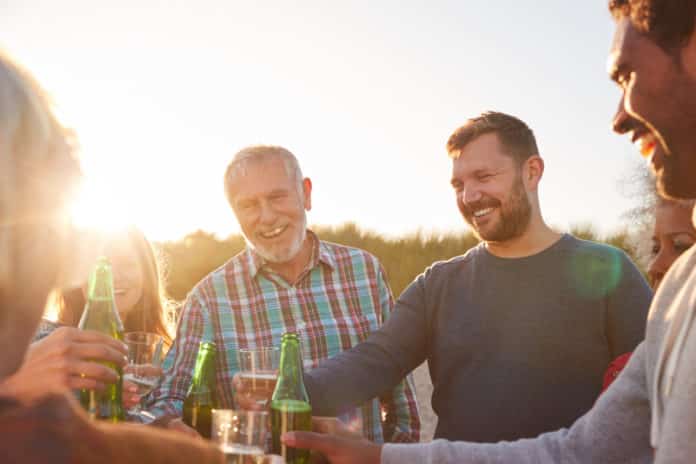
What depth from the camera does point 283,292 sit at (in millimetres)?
3713

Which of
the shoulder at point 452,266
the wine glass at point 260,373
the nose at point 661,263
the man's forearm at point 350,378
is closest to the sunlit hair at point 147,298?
the man's forearm at point 350,378

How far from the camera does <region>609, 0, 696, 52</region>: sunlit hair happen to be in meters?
1.48

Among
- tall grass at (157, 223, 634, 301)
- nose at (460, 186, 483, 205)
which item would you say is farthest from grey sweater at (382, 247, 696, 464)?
tall grass at (157, 223, 634, 301)

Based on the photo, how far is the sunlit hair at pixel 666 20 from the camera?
4.85 ft

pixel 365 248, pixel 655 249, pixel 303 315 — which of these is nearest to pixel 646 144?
pixel 655 249

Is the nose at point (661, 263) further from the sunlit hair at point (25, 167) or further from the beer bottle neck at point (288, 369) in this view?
the sunlit hair at point (25, 167)

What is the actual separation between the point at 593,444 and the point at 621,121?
838 millimetres

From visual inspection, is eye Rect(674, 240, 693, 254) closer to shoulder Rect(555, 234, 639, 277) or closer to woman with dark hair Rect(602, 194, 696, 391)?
woman with dark hair Rect(602, 194, 696, 391)

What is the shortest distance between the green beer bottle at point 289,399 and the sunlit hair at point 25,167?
142 cm

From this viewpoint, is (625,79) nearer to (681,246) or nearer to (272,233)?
(681,246)

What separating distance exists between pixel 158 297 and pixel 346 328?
101 cm

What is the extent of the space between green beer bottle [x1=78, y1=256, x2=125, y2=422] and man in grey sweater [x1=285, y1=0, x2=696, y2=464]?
24.5 inches

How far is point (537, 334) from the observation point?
3119mm

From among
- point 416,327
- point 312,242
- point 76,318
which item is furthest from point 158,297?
point 416,327
